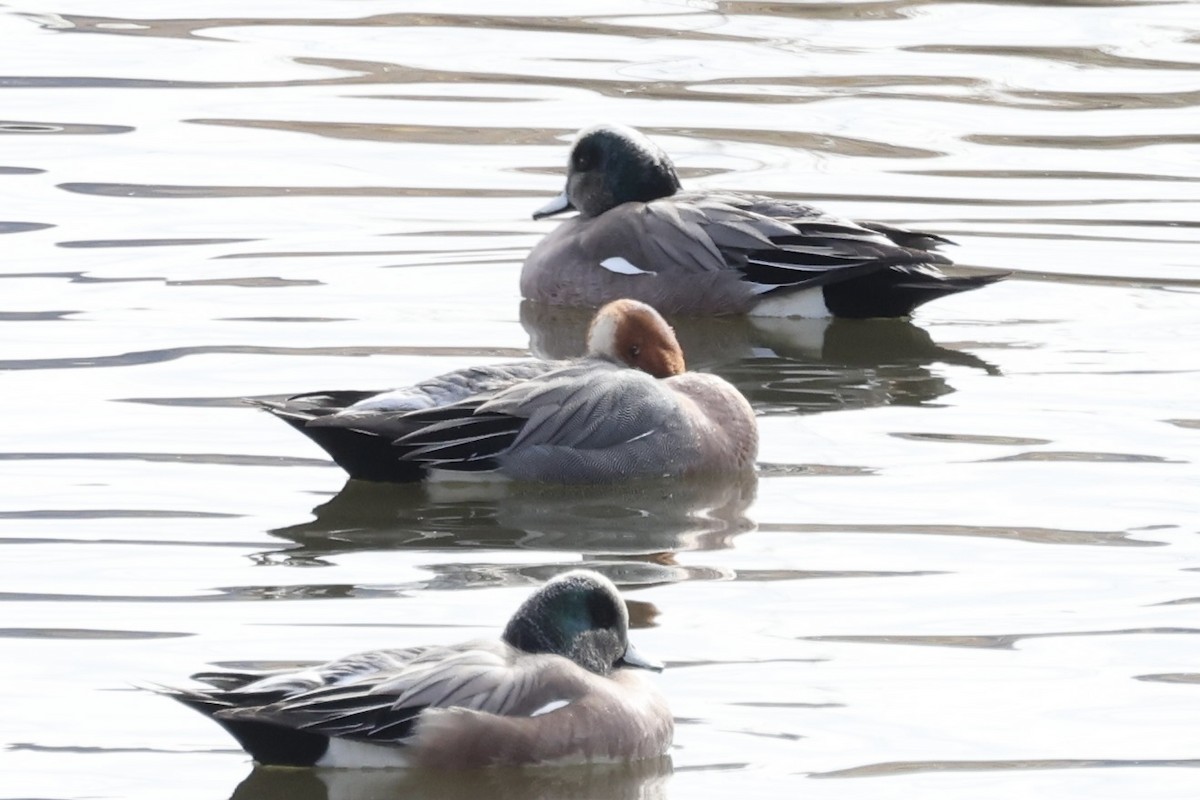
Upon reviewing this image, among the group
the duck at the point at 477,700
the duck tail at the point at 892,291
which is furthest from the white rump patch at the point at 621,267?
the duck at the point at 477,700

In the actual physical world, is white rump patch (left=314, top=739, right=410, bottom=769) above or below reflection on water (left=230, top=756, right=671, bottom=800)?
above

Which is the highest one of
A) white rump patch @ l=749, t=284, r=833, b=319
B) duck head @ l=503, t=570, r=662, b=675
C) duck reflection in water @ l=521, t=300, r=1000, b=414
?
duck head @ l=503, t=570, r=662, b=675

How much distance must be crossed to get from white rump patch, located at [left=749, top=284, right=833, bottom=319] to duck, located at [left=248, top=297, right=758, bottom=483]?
2259 millimetres

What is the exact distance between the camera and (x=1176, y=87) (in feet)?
45.6

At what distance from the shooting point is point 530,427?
754 centimetres

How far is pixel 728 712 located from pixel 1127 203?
645 cm

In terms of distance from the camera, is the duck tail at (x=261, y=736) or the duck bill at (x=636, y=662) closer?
the duck tail at (x=261, y=736)

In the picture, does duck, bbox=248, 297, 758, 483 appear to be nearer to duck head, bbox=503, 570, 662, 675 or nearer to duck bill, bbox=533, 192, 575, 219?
duck head, bbox=503, 570, 662, 675

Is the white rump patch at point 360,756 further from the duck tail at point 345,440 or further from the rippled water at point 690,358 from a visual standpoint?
the duck tail at point 345,440

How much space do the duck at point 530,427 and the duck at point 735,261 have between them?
2.17 meters

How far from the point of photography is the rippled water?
5.71 metres

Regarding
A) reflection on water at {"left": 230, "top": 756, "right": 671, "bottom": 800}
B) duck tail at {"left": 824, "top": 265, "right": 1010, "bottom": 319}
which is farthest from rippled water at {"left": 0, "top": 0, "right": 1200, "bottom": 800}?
duck tail at {"left": 824, "top": 265, "right": 1010, "bottom": 319}

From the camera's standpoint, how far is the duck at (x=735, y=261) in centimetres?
989

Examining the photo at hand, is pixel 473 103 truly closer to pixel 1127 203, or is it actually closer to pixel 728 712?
pixel 1127 203
